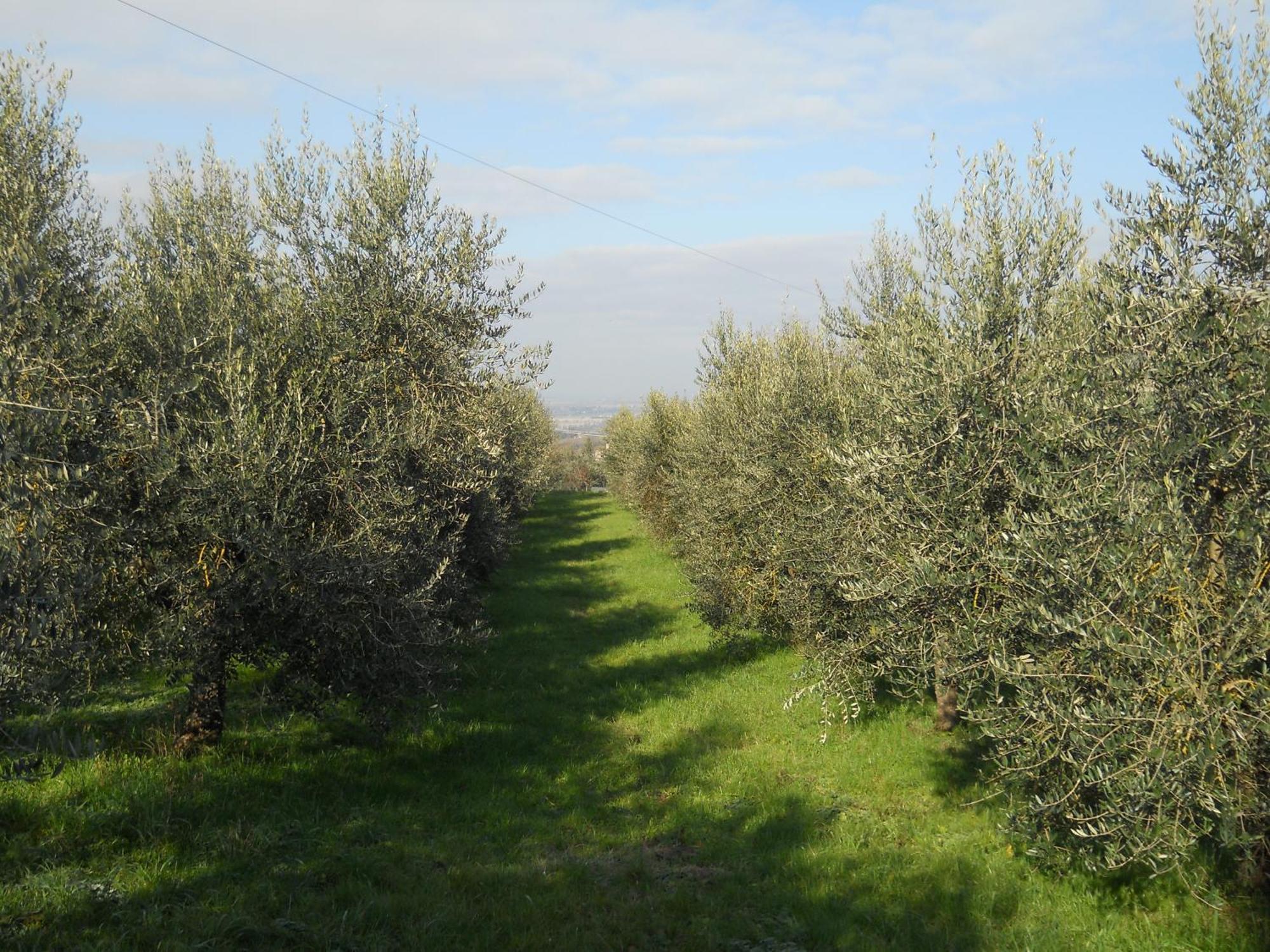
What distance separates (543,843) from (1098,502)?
27.0 ft

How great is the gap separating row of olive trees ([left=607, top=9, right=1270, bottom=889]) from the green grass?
1688 mm

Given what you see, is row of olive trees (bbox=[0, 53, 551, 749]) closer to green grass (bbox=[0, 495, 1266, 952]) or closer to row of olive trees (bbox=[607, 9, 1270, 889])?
green grass (bbox=[0, 495, 1266, 952])

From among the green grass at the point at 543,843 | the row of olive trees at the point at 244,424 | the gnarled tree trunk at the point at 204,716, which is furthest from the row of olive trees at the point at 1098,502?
the gnarled tree trunk at the point at 204,716

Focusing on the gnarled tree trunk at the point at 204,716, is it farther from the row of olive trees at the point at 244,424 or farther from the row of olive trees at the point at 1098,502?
the row of olive trees at the point at 1098,502

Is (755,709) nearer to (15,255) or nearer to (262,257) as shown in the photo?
(262,257)

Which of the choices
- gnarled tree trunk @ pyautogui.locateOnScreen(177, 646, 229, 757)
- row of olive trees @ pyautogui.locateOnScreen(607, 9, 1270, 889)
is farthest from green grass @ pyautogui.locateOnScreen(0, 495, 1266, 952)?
row of olive trees @ pyautogui.locateOnScreen(607, 9, 1270, 889)

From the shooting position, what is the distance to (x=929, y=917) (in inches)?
359

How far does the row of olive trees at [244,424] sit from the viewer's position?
28.9ft

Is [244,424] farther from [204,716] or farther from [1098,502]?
[1098,502]

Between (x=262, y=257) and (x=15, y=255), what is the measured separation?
4.85 m

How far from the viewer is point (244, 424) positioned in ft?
32.5

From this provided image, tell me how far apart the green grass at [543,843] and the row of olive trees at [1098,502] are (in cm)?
169

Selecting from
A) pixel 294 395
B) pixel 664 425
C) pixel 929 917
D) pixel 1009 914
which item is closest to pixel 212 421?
pixel 294 395

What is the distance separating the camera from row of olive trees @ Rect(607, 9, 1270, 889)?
6.78m
